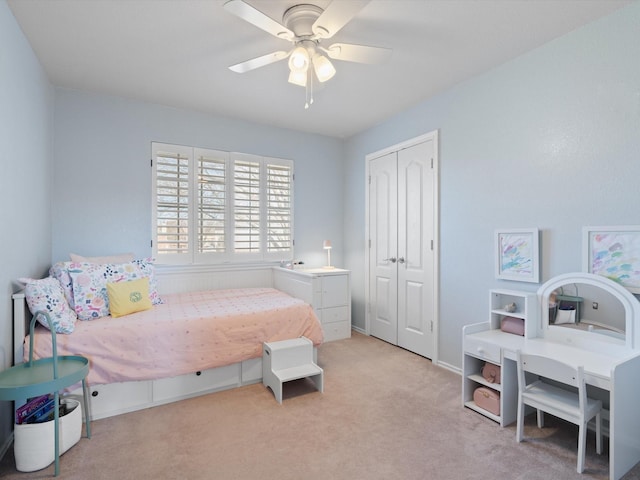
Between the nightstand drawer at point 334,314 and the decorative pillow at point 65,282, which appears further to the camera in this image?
the nightstand drawer at point 334,314

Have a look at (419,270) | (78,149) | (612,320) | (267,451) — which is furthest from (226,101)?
(612,320)

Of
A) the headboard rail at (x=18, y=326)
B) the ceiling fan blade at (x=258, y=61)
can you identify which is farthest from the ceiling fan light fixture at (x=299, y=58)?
the headboard rail at (x=18, y=326)

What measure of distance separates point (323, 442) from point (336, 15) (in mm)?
2342

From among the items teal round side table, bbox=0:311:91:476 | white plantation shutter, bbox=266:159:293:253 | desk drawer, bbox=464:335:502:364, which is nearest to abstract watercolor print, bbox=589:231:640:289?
desk drawer, bbox=464:335:502:364

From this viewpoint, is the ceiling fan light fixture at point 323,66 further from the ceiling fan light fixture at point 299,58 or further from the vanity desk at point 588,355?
the vanity desk at point 588,355

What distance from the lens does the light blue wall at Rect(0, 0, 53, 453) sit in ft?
6.31

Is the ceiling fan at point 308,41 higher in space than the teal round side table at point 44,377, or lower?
higher

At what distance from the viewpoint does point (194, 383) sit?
2.56 m

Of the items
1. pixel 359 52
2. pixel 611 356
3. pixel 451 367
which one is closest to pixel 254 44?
pixel 359 52

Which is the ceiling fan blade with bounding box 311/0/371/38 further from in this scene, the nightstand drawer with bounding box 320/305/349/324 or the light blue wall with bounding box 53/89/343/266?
the nightstand drawer with bounding box 320/305/349/324

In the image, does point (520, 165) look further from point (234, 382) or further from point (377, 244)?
point (234, 382)

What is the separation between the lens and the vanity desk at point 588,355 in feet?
5.48

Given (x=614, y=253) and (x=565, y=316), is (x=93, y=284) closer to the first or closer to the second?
(x=565, y=316)

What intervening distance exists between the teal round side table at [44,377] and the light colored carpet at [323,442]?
413 millimetres
